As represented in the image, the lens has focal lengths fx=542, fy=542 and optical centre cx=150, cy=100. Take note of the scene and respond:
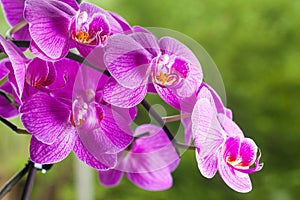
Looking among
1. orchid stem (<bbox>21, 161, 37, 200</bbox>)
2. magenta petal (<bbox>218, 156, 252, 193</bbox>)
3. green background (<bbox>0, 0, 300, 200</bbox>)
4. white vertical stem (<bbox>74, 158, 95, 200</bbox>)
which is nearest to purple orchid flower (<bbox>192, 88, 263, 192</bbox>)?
magenta petal (<bbox>218, 156, 252, 193</bbox>)

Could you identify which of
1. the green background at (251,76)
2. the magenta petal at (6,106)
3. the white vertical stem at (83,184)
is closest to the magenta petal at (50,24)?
the magenta petal at (6,106)

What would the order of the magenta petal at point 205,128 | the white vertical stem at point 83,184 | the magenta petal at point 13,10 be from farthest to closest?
the white vertical stem at point 83,184 < the magenta petal at point 13,10 < the magenta petal at point 205,128

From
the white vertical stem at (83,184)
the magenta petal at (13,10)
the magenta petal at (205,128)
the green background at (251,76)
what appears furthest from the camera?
the white vertical stem at (83,184)

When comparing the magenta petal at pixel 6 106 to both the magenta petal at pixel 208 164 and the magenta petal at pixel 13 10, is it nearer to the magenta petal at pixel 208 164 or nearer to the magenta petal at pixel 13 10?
the magenta petal at pixel 13 10

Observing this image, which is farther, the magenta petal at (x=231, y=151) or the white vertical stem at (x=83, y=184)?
the white vertical stem at (x=83, y=184)

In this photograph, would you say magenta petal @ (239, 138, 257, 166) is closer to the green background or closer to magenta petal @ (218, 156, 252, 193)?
magenta petal @ (218, 156, 252, 193)

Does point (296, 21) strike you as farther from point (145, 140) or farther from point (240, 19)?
point (145, 140)

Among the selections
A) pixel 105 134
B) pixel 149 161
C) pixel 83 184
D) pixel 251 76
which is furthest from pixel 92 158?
pixel 83 184

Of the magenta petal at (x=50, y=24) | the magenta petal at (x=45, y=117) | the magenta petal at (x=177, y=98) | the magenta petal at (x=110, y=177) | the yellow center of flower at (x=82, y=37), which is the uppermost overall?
the magenta petal at (x=177, y=98)
